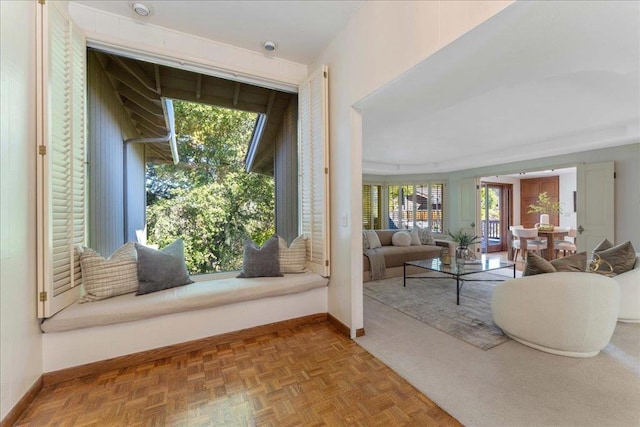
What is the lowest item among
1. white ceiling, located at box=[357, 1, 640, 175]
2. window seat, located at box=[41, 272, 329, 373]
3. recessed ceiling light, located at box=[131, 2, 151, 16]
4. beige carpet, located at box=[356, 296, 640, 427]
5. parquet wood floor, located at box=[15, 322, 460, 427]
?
parquet wood floor, located at box=[15, 322, 460, 427]

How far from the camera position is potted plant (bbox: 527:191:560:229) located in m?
7.52

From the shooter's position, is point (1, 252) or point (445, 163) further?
point (445, 163)

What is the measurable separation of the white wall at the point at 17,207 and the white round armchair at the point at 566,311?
3.54m

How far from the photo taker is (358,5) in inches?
84.5

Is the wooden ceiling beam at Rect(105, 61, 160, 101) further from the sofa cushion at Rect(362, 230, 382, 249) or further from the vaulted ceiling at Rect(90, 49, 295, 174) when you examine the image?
the sofa cushion at Rect(362, 230, 382, 249)

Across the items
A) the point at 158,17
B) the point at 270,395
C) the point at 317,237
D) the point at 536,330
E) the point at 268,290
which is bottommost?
the point at 270,395

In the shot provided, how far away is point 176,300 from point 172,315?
133 mm

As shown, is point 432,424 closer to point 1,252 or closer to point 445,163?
point 1,252

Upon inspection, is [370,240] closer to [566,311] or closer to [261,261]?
A: [261,261]

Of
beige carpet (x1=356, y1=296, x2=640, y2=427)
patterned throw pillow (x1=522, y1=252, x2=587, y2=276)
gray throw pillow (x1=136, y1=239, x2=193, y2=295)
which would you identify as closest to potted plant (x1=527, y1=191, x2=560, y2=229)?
→ beige carpet (x1=356, y1=296, x2=640, y2=427)

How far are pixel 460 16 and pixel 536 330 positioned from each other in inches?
94.4

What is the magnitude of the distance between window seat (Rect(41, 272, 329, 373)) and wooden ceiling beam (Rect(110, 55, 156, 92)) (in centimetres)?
225

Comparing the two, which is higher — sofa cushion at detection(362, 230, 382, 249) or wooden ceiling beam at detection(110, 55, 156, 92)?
wooden ceiling beam at detection(110, 55, 156, 92)

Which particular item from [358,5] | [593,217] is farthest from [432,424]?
[593,217]
